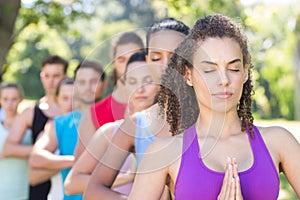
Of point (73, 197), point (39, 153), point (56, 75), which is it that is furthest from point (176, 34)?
point (56, 75)

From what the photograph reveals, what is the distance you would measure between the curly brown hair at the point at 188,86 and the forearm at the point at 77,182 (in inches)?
28.6

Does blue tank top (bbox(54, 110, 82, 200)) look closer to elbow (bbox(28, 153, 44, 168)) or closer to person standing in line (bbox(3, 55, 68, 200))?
elbow (bbox(28, 153, 44, 168))

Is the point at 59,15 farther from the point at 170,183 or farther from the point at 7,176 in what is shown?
the point at 170,183

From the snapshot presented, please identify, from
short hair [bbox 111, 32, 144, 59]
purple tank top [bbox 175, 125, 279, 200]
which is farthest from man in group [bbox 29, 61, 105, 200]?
purple tank top [bbox 175, 125, 279, 200]

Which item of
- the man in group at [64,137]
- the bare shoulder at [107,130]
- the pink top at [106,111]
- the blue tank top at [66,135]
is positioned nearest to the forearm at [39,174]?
the man in group at [64,137]

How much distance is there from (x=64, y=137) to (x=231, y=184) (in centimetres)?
230

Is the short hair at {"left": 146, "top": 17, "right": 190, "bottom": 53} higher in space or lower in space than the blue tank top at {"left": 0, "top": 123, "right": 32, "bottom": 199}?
higher

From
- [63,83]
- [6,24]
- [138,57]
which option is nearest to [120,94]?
[138,57]

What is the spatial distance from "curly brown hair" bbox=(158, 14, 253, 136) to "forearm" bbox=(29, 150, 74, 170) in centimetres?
160

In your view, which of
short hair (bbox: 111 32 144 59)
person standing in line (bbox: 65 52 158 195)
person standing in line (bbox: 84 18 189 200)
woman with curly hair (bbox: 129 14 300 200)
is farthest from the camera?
short hair (bbox: 111 32 144 59)

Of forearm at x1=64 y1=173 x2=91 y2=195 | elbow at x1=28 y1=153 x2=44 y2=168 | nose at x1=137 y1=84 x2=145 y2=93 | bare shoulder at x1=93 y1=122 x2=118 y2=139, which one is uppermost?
nose at x1=137 y1=84 x2=145 y2=93

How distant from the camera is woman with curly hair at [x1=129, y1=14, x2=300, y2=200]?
2.22 meters

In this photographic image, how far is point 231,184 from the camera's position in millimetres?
2121

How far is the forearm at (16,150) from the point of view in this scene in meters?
5.07
